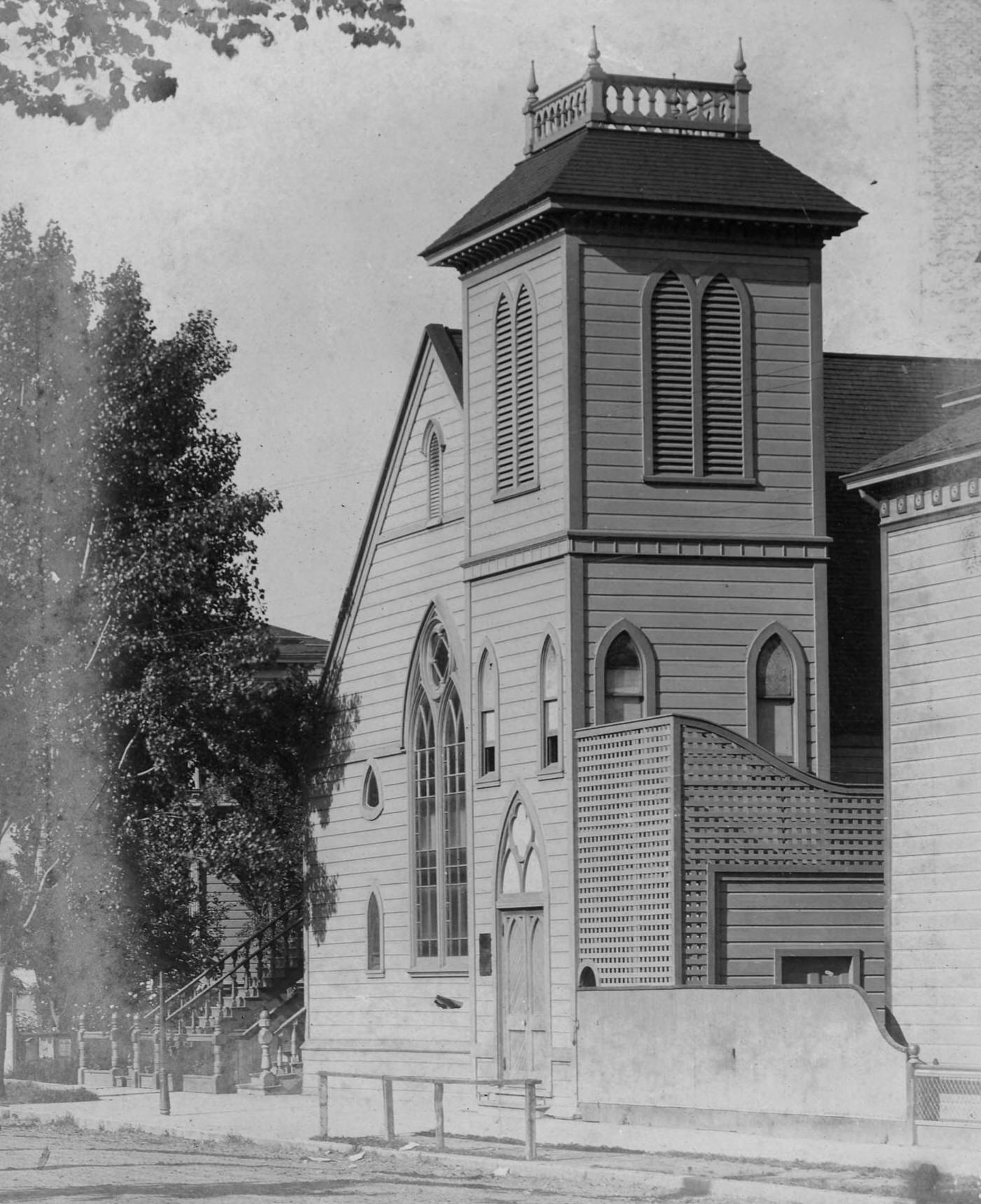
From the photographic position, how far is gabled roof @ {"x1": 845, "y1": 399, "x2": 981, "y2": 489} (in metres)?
27.1

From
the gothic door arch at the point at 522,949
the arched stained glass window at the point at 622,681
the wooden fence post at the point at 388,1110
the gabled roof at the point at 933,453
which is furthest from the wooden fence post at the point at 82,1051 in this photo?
the gabled roof at the point at 933,453

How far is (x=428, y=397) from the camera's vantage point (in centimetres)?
3944

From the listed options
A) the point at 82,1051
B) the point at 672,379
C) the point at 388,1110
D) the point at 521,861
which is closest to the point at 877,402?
the point at 672,379

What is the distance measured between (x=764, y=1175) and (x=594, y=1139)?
5.16 metres

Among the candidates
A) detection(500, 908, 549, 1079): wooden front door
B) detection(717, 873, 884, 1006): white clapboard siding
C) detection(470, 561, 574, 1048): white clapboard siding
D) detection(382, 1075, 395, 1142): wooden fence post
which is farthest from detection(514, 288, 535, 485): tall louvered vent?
detection(382, 1075, 395, 1142): wooden fence post

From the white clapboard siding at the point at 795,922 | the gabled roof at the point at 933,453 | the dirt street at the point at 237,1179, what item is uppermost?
the gabled roof at the point at 933,453

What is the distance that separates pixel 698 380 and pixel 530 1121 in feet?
43.8

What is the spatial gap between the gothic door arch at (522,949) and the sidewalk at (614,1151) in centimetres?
86

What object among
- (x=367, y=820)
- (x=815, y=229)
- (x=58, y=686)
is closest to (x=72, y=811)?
(x=58, y=686)

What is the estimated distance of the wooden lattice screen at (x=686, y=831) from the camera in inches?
1195

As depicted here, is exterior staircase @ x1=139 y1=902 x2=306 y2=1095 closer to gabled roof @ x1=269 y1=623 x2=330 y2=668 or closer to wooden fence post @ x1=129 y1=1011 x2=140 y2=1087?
wooden fence post @ x1=129 y1=1011 x2=140 y2=1087

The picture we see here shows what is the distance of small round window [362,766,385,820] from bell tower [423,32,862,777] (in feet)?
23.0

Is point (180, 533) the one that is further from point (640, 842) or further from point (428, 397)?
point (640, 842)

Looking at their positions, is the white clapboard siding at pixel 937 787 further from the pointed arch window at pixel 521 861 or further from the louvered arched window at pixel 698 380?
the pointed arch window at pixel 521 861
